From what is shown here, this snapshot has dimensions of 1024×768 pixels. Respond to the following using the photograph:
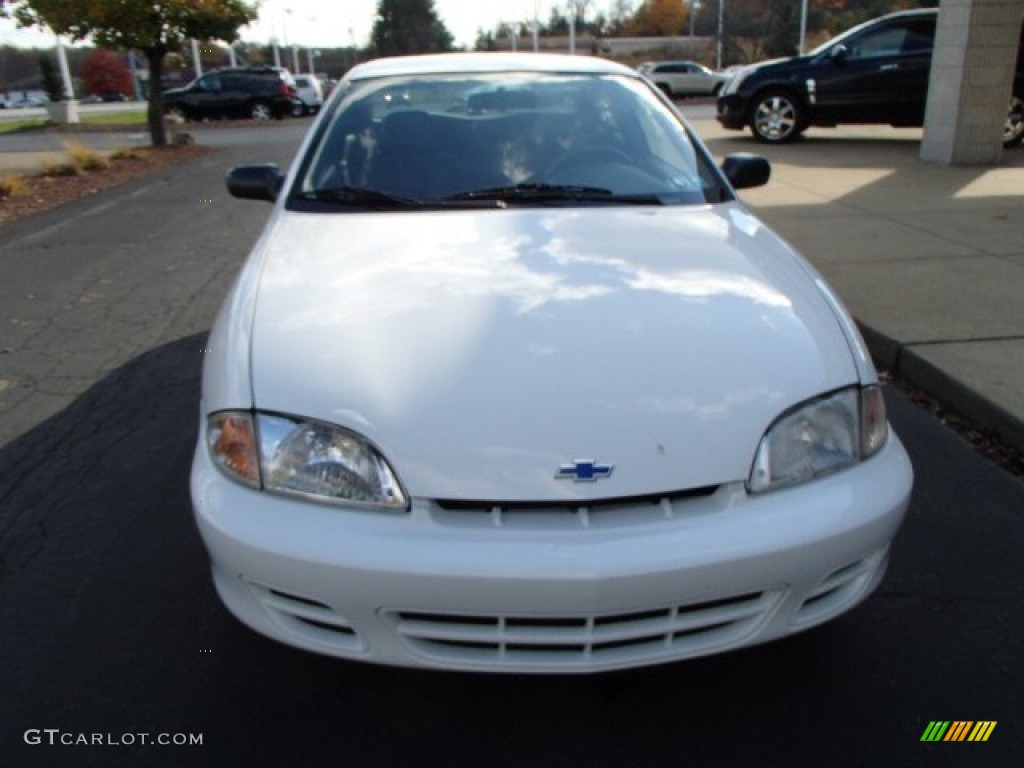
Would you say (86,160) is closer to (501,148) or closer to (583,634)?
(501,148)

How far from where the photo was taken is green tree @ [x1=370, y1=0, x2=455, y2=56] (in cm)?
7506

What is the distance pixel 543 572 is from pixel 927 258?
17.1 ft

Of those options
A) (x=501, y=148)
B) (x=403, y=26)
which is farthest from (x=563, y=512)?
(x=403, y=26)

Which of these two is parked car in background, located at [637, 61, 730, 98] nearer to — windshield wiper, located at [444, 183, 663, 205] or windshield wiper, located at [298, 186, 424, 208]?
windshield wiper, located at [444, 183, 663, 205]

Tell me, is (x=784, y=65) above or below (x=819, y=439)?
above

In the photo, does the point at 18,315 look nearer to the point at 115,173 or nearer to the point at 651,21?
the point at 115,173

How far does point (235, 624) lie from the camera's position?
2.46 meters

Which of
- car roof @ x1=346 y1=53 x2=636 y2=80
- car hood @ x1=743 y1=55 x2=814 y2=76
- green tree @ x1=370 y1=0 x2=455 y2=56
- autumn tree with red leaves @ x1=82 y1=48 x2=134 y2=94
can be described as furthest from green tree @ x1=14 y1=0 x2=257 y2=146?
green tree @ x1=370 y1=0 x2=455 y2=56

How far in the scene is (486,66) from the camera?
383 cm

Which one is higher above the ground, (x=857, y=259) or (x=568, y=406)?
(x=568, y=406)

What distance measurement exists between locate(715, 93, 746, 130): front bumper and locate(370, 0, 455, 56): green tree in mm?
66177

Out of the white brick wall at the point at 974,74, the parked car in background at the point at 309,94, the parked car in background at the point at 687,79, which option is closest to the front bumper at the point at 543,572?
the white brick wall at the point at 974,74

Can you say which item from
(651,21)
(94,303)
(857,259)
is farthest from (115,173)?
(651,21)

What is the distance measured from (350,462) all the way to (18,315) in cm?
470
